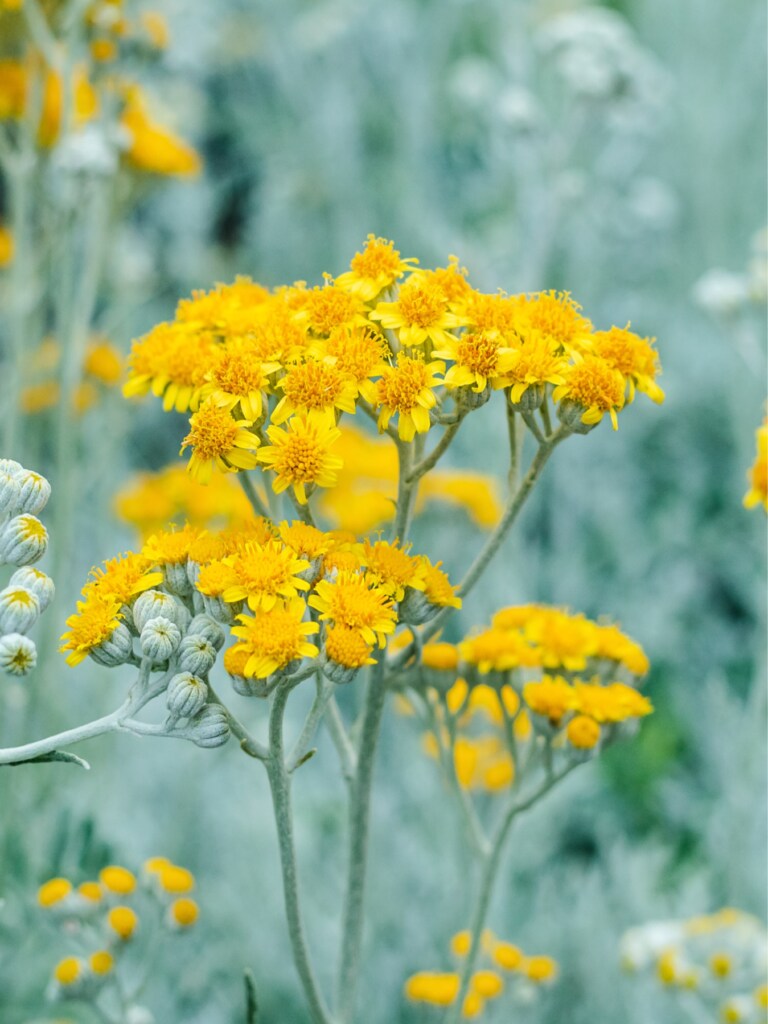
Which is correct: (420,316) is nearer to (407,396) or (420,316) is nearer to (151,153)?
(407,396)

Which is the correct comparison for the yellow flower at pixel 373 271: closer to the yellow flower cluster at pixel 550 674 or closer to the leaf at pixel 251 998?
the yellow flower cluster at pixel 550 674

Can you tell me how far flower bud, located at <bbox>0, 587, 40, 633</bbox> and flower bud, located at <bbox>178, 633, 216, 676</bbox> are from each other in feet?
0.47

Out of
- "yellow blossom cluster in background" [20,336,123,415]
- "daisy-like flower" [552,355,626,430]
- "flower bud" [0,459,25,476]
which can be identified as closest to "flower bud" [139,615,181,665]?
"flower bud" [0,459,25,476]

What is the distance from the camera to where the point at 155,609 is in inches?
45.1

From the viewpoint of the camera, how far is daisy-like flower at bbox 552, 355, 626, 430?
123cm

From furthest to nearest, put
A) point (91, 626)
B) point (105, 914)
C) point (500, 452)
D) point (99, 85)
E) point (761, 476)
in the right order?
point (500, 452) < point (99, 85) < point (105, 914) < point (761, 476) < point (91, 626)

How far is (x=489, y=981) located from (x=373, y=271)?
110 cm

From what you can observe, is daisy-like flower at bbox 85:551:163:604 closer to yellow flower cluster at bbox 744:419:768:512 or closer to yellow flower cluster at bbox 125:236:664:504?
yellow flower cluster at bbox 125:236:664:504

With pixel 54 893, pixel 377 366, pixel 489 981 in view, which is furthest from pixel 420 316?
pixel 489 981

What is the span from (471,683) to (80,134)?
5.09ft

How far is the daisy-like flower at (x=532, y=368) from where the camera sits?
1206mm

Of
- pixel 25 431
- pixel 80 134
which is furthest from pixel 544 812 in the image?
pixel 80 134

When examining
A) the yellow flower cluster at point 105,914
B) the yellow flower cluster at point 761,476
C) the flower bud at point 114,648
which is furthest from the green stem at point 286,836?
the yellow flower cluster at point 761,476

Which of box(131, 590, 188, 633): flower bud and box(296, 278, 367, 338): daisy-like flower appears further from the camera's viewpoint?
box(296, 278, 367, 338): daisy-like flower
